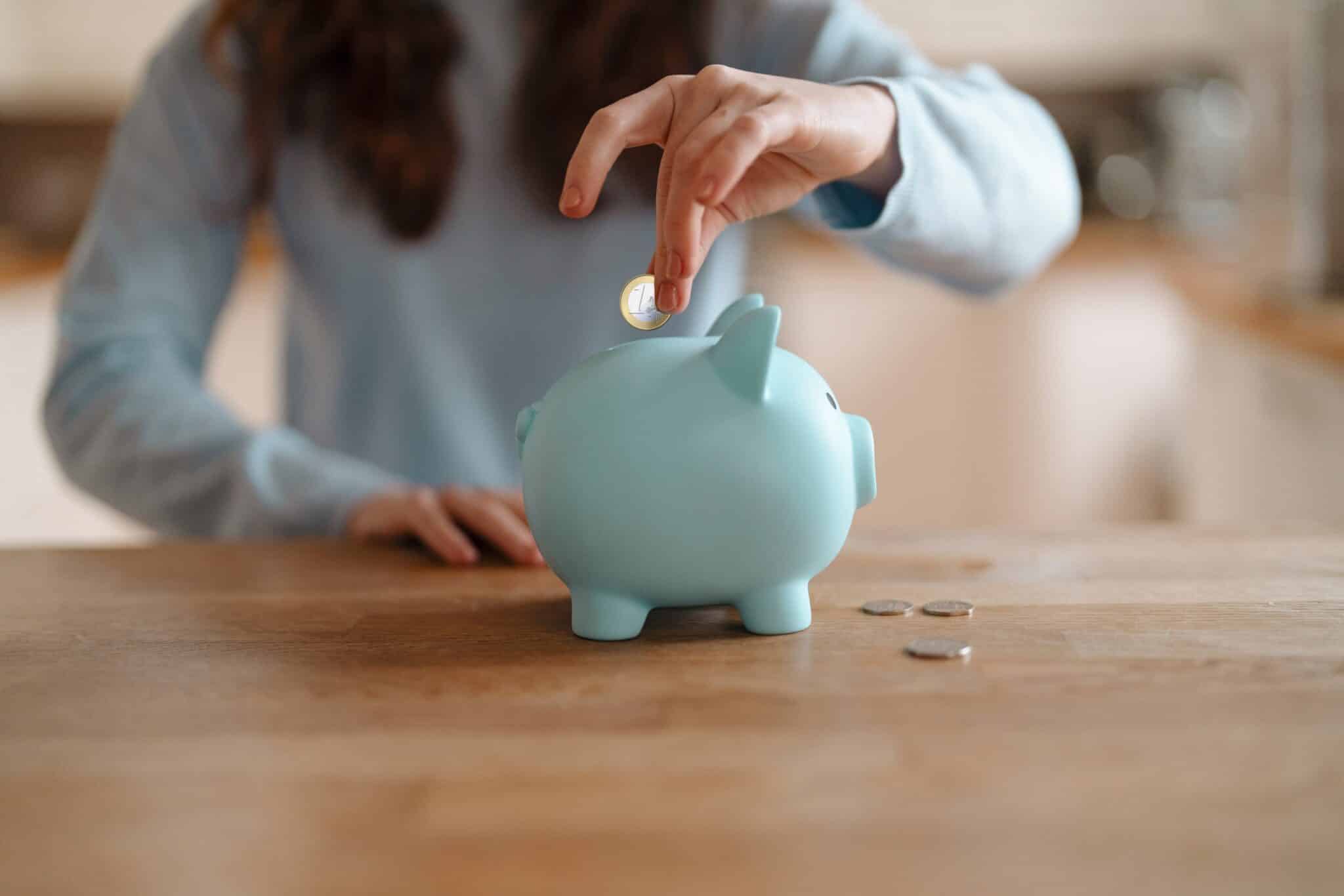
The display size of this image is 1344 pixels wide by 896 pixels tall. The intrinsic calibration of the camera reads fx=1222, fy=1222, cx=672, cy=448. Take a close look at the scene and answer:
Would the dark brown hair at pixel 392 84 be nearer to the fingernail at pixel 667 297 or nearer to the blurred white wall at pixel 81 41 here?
the fingernail at pixel 667 297

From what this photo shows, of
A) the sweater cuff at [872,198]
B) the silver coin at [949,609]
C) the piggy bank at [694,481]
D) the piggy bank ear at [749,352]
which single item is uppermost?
the sweater cuff at [872,198]

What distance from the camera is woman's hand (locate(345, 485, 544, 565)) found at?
0.83 meters

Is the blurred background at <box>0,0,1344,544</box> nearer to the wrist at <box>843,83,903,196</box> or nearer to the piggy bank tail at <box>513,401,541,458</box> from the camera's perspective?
the wrist at <box>843,83,903,196</box>

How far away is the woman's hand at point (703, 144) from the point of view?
1.90 feet

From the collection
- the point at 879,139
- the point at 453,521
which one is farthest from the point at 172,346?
the point at 879,139

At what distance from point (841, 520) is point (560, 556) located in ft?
0.48

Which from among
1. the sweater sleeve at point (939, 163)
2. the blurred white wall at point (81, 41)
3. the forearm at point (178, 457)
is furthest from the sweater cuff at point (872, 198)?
the blurred white wall at point (81, 41)

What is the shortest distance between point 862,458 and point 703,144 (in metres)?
0.18

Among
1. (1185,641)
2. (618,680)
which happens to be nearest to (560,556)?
(618,680)

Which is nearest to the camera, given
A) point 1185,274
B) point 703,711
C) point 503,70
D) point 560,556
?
point 703,711

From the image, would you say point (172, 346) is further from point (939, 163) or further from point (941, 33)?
point (941, 33)

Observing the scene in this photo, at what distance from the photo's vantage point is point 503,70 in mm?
1219

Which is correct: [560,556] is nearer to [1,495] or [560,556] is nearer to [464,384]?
[464,384]

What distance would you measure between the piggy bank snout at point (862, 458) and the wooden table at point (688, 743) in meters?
0.07
